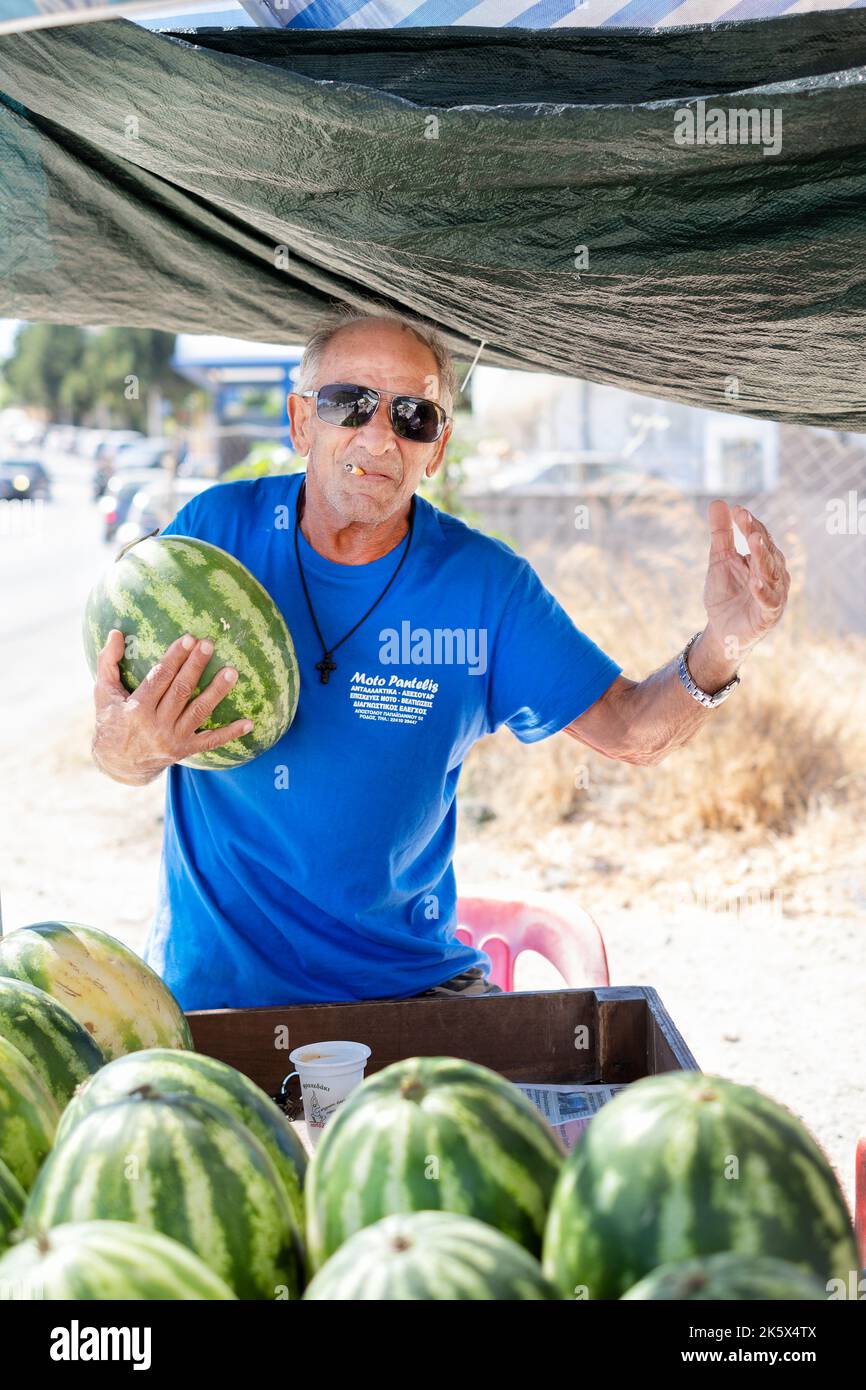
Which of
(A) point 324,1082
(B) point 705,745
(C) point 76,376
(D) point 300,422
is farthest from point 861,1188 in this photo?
(C) point 76,376

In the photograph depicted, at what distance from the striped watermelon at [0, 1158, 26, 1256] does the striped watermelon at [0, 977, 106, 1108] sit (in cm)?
31

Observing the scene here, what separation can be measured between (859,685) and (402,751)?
641 cm

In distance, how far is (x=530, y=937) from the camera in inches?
160

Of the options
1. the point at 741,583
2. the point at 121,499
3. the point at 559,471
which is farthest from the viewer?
the point at 121,499

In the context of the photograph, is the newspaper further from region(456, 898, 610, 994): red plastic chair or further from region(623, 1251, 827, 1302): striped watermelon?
region(456, 898, 610, 994): red plastic chair

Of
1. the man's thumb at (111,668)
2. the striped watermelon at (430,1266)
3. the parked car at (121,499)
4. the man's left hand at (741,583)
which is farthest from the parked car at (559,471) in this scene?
the striped watermelon at (430,1266)

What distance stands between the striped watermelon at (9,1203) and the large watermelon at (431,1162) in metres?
0.30

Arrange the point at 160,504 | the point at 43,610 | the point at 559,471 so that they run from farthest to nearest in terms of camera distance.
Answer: the point at 559,471 < the point at 43,610 < the point at 160,504

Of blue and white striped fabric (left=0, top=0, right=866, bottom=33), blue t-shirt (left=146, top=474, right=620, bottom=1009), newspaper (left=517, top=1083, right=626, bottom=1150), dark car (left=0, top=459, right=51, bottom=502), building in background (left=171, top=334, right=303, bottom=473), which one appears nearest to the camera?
newspaper (left=517, top=1083, right=626, bottom=1150)

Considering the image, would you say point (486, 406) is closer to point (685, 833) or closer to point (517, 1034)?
point (685, 833)

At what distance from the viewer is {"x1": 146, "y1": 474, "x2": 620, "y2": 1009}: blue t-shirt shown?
2857mm

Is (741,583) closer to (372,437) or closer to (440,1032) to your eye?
(372,437)

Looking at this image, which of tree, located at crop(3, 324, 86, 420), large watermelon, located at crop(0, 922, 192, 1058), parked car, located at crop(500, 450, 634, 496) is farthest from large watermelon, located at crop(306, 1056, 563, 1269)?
tree, located at crop(3, 324, 86, 420)

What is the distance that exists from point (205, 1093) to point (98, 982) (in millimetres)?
652
